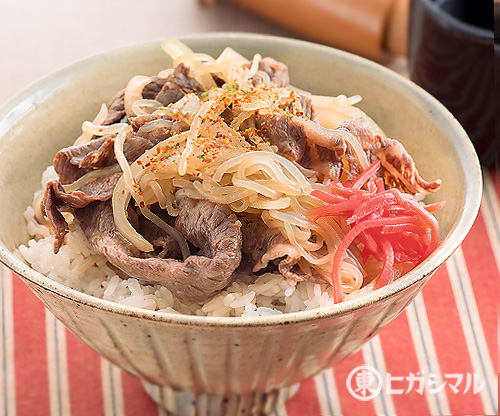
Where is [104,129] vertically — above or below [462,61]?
above

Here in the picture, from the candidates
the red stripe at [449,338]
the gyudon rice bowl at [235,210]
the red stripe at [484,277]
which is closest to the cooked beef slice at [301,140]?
the gyudon rice bowl at [235,210]

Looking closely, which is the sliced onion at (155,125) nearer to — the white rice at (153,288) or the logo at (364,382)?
the white rice at (153,288)

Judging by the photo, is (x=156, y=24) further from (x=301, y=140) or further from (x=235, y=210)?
(x=235, y=210)

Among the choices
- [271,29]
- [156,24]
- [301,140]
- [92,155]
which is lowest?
[271,29]

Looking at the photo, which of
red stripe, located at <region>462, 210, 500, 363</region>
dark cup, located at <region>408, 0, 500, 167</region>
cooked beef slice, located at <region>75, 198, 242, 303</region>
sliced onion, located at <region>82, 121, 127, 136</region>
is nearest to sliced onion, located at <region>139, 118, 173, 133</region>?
sliced onion, located at <region>82, 121, 127, 136</region>

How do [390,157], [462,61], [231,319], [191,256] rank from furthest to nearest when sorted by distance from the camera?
1. [462,61]
2. [390,157]
3. [191,256]
4. [231,319]

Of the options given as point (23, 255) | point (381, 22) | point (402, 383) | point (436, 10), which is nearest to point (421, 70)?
point (436, 10)

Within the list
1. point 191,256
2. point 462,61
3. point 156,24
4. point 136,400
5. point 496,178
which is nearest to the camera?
point 191,256

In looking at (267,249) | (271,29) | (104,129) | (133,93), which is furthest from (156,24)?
(267,249)
